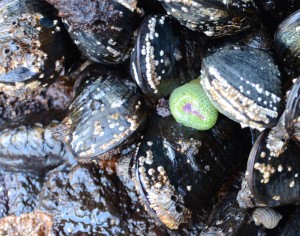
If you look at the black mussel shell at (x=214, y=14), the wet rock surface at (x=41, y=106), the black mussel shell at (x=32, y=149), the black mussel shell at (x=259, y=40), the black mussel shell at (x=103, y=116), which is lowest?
the black mussel shell at (x=32, y=149)

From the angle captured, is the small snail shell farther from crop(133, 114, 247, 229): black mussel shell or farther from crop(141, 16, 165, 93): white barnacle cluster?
crop(141, 16, 165, 93): white barnacle cluster

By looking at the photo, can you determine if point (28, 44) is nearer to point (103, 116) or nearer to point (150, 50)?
point (103, 116)

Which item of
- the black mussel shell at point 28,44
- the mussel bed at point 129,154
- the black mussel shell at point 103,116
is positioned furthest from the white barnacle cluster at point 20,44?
the black mussel shell at point 103,116

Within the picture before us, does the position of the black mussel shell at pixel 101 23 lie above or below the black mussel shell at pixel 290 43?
below

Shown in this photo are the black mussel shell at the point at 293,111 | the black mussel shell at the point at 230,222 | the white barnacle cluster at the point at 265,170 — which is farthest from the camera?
A: the black mussel shell at the point at 230,222

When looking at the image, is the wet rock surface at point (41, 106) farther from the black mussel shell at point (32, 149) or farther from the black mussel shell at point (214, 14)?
the black mussel shell at point (214, 14)

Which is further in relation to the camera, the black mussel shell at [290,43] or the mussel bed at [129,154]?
the mussel bed at [129,154]

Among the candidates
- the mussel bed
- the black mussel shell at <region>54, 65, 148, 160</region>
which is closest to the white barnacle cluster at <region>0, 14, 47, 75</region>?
the mussel bed

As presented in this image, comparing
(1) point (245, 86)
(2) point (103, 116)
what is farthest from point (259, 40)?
(2) point (103, 116)
